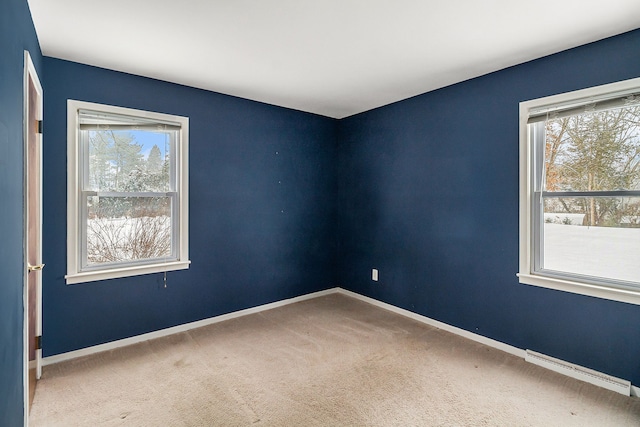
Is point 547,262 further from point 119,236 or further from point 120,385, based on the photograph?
point 119,236

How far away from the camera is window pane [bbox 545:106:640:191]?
90.5 inches

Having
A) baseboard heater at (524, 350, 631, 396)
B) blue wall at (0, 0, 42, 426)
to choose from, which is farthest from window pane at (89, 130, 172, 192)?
baseboard heater at (524, 350, 631, 396)

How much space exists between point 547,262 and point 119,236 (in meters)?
3.71

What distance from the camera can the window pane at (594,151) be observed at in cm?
230

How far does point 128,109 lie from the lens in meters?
2.97

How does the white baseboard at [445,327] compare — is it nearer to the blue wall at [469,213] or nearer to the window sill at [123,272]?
the blue wall at [469,213]

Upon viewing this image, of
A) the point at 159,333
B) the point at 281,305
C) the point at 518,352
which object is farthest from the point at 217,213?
the point at 518,352

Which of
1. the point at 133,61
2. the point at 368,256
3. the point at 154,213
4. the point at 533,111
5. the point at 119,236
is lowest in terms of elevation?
the point at 368,256

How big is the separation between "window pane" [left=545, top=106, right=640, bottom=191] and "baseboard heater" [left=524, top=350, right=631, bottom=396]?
1.33 m

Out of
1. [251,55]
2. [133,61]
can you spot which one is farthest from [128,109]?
[251,55]

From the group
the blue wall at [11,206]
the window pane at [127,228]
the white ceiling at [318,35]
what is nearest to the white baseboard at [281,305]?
the window pane at [127,228]

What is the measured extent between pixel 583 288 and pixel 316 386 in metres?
2.08

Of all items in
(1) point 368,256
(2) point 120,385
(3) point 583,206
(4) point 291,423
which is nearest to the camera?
(4) point 291,423

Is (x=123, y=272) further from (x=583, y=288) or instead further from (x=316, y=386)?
(x=583, y=288)
